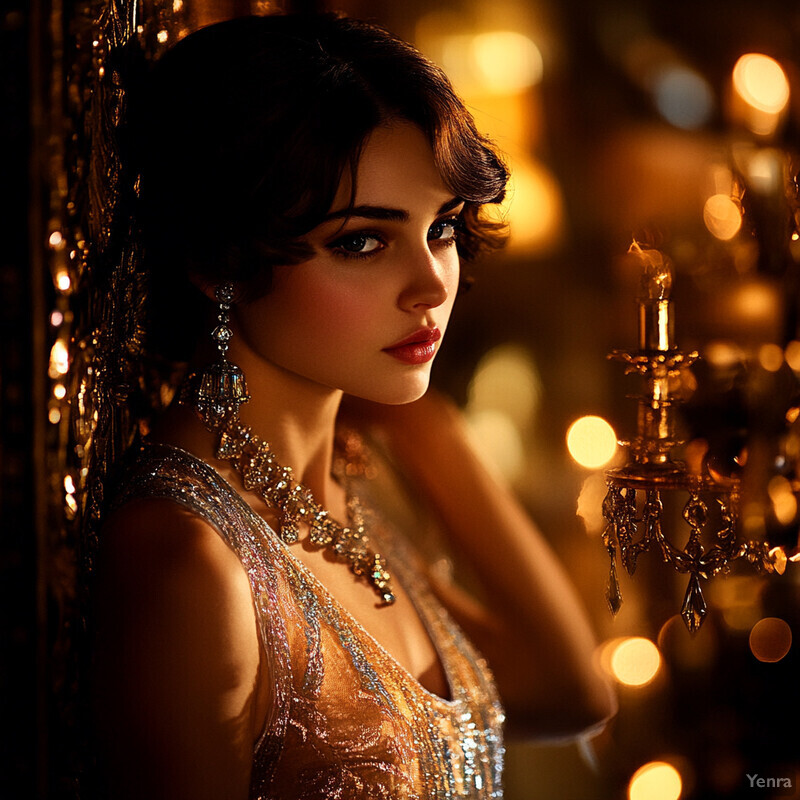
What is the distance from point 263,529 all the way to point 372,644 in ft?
0.48

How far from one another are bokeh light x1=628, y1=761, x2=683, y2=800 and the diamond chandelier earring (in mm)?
676

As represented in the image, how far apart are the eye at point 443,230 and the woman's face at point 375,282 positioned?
2 centimetres

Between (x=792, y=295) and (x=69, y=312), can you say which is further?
(x=69, y=312)

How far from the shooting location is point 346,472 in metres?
1.01

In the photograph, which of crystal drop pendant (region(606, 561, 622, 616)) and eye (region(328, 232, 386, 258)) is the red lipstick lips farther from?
crystal drop pendant (region(606, 561, 622, 616))

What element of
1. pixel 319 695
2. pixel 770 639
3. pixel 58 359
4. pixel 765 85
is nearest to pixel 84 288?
pixel 58 359

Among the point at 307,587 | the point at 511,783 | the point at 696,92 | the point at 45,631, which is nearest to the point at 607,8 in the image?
the point at 696,92

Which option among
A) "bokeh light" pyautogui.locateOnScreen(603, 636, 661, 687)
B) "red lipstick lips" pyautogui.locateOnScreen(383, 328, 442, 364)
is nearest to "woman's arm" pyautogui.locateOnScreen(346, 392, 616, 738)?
"bokeh light" pyautogui.locateOnScreen(603, 636, 661, 687)

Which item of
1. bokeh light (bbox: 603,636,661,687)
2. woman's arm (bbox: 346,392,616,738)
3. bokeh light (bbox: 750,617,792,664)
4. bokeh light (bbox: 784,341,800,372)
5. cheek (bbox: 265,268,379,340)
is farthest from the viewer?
bokeh light (bbox: 603,636,661,687)

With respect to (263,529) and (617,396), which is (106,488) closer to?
(263,529)

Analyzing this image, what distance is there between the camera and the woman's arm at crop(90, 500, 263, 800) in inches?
23.2

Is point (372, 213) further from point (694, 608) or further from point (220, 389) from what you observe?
point (694, 608)

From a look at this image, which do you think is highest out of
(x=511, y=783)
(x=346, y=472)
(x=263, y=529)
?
(x=346, y=472)

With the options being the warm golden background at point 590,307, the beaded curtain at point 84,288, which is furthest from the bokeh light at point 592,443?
the beaded curtain at point 84,288
